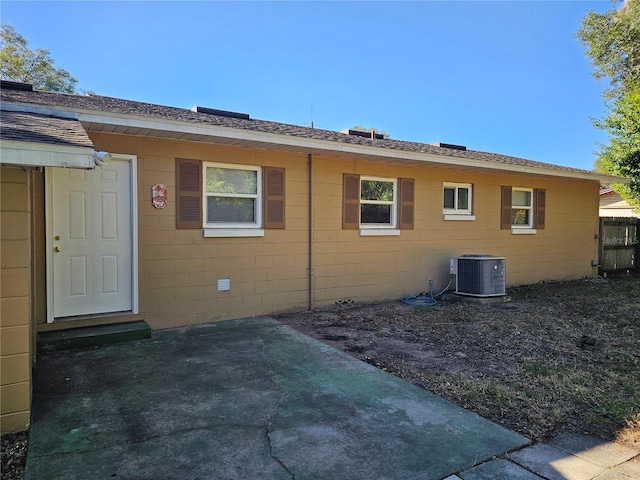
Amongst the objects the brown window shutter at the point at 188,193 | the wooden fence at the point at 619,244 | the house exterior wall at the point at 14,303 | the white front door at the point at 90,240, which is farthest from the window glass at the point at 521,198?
the house exterior wall at the point at 14,303

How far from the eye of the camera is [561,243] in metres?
11.1

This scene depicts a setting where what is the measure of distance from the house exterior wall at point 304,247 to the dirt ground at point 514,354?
58 cm

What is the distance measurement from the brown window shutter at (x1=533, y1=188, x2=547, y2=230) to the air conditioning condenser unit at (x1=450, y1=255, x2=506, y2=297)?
10.7 feet

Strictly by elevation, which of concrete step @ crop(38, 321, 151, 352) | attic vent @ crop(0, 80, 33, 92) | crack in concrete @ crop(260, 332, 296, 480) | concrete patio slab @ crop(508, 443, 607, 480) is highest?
attic vent @ crop(0, 80, 33, 92)

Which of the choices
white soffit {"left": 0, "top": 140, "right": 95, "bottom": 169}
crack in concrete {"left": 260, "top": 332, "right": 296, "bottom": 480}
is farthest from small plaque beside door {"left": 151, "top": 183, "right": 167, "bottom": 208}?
white soffit {"left": 0, "top": 140, "right": 95, "bottom": 169}

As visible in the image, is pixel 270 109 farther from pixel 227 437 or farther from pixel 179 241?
pixel 227 437

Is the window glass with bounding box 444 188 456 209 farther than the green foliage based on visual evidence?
No

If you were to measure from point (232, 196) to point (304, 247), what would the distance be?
1.54m

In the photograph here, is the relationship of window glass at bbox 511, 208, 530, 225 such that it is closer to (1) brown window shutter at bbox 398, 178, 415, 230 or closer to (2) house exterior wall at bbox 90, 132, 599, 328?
(2) house exterior wall at bbox 90, 132, 599, 328

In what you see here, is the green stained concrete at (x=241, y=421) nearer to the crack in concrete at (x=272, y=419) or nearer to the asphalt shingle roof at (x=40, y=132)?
the crack in concrete at (x=272, y=419)

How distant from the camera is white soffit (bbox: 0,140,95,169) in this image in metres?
2.48

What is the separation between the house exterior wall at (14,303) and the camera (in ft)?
9.13

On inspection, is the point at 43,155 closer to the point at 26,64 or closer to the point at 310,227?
the point at 310,227

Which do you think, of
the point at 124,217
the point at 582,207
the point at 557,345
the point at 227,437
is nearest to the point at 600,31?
the point at 582,207
